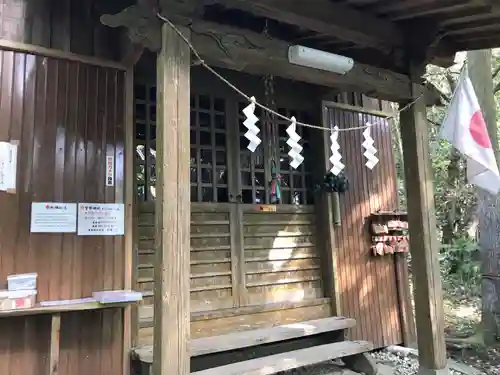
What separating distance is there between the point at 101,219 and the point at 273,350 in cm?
235

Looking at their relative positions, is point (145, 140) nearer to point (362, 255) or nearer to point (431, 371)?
point (362, 255)

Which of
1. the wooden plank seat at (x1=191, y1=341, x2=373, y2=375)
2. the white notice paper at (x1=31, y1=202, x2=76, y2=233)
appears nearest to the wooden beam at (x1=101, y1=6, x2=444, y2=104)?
the white notice paper at (x1=31, y1=202, x2=76, y2=233)

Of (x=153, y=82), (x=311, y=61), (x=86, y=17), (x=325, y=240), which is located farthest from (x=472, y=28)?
(x=86, y=17)

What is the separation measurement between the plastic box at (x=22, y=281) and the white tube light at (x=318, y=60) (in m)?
2.62

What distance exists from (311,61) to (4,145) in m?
2.51

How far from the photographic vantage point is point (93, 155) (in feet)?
12.2

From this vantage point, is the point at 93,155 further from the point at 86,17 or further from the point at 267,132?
the point at 267,132

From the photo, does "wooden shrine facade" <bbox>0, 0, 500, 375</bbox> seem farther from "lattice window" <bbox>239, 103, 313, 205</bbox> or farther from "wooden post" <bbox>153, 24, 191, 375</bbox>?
"lattice window" <bbox>239, 103, 313, 205</bbox>

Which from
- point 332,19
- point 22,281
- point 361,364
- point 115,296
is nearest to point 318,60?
point 332,19

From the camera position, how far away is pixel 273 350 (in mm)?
4641

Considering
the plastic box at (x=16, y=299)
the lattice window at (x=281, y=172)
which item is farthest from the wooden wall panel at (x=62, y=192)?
the lattice window at (x=281, y=172)

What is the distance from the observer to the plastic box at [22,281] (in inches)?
125

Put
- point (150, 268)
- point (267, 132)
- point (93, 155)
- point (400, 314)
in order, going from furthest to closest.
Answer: point (400, 314) → point (267, 132) → point (150, 268) → point (93, 155)

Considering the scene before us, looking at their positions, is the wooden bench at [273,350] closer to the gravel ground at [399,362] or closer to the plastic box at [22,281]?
the gravel ground at [399,362]
